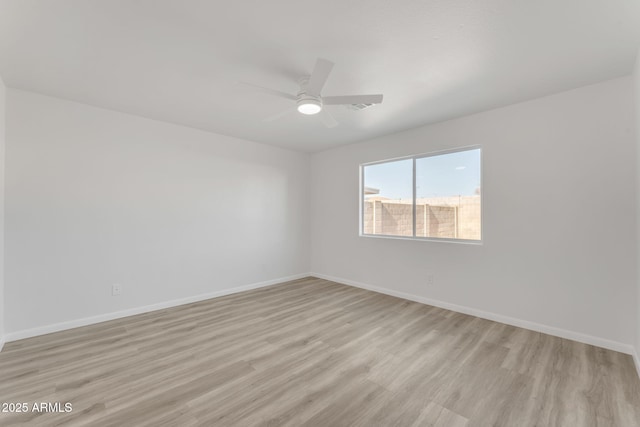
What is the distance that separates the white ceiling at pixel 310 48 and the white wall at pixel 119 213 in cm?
49

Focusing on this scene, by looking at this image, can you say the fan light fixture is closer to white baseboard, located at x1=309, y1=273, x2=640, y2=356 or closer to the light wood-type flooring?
the light wood-type flooring

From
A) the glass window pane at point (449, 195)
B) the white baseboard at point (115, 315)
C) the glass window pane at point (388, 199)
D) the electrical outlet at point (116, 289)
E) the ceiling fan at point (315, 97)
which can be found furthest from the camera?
the glass window pane at point (388, 199)

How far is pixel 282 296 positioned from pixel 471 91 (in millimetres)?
3516

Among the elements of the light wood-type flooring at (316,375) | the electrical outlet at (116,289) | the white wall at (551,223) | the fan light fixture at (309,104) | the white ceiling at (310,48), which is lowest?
the light wood-type flooring at (316,375)

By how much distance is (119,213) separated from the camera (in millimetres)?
3250

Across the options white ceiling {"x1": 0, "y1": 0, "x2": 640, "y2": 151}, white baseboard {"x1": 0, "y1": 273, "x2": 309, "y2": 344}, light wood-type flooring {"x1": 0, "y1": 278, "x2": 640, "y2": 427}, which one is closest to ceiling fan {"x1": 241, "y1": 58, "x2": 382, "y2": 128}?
white ceiling {"x1": 0, "y1": 0, "x2": 640, "y2": 151}

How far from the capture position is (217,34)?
6.10 ft

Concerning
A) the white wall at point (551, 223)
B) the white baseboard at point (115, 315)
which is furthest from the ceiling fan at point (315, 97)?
the white baseboard at point (115, 315)

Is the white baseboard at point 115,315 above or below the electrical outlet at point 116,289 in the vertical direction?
below

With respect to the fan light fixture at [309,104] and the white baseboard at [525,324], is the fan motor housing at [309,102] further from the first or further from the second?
the white baseboard at [525,324]

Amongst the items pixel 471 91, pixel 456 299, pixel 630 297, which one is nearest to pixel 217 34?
pixel 471 91

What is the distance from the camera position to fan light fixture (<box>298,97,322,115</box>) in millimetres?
2312

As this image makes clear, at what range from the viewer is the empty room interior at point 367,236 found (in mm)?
1743

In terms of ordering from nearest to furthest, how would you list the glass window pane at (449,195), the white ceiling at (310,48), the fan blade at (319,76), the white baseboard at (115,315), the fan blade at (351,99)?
the white ceiling at (310,48)
the fan blade at (319,76)
the fan blade at (351,99)
the white baseboard at (115,315)
the glass window pane at (449,195)
